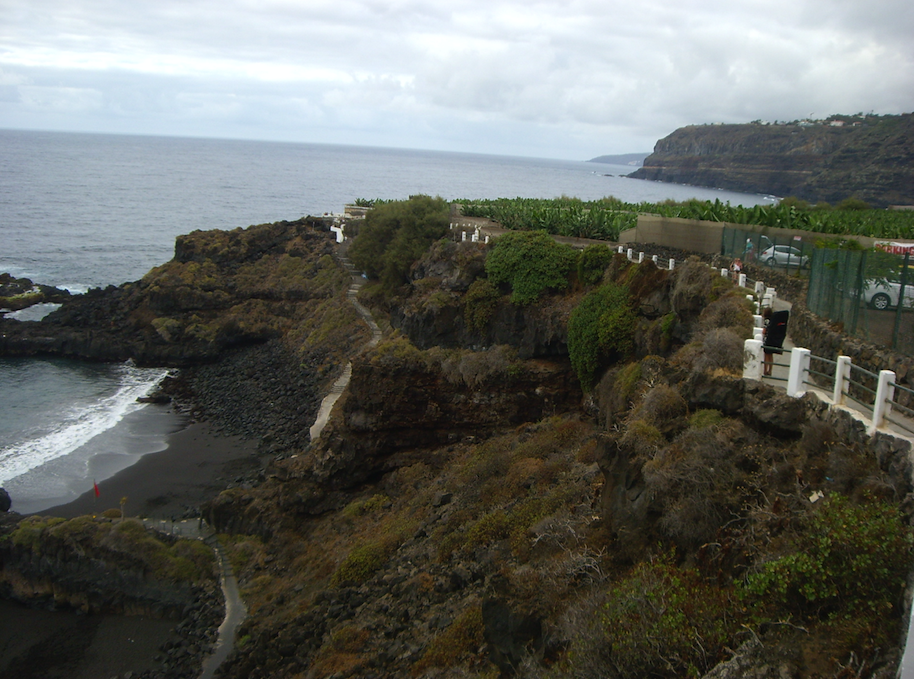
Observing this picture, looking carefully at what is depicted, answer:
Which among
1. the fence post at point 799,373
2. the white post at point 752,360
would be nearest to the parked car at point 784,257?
the white post at point 752,360

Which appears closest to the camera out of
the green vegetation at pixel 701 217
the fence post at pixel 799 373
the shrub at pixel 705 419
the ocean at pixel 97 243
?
the fence post at pixel 799 373

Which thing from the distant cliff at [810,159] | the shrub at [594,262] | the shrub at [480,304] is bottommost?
the shrub at [480,304]

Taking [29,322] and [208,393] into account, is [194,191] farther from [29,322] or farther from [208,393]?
[208,393]

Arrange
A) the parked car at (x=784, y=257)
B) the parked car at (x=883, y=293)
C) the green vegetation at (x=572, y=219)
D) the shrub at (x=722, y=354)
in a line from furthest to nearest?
the green vegetation at (x=572, y=219), the parked car at (x=784, y=257), the shrub at (x=722, y=354), the parked car at (x=883, y=293)

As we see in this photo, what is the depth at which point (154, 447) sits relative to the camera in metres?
31.3

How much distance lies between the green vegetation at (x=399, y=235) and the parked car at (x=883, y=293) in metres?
28.8

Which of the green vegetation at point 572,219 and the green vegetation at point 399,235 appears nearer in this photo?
the green vegetation at point 572,219

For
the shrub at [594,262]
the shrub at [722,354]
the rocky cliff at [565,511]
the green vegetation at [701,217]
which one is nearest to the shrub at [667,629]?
the rocky cliff at [565,511]

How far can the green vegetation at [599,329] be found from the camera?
23594mm

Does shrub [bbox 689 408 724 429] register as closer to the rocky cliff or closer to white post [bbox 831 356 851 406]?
the rocky cliff

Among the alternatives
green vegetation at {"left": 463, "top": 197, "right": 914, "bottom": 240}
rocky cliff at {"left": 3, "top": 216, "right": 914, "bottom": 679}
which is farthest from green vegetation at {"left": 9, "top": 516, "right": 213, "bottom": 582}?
green vegetation at {"left": 463, "top": 197, "right": 914, "bottom": 240}

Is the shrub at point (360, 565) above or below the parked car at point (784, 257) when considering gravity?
below

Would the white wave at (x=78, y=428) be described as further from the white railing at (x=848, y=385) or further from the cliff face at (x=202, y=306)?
the white railing at (x=848, y=385)

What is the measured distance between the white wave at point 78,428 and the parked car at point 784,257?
30134mm
